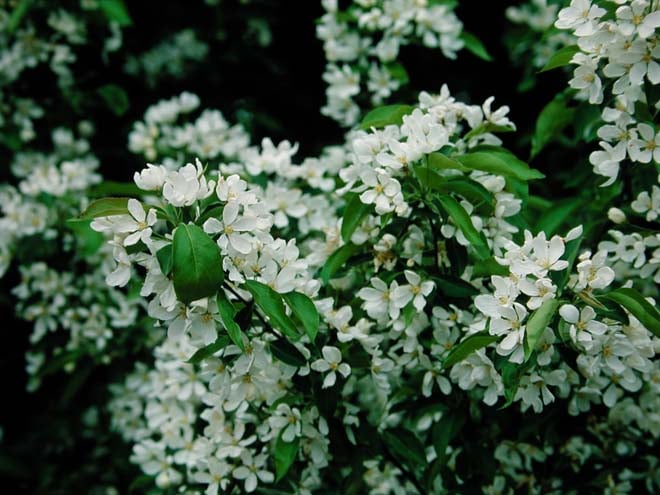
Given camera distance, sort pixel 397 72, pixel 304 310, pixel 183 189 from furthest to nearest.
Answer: pixel 397 72 → pixel 304 310 → pixel 183 189

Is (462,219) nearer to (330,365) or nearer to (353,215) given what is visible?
(353,215)

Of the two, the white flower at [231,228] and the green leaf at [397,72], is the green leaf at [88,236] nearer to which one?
the green leaf at [397,72]

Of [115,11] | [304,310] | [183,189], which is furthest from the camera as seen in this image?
[115,11]

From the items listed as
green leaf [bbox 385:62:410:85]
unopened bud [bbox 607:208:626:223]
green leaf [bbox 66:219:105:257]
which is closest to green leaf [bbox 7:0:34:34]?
green leaf [bbox 66:219:105:257]

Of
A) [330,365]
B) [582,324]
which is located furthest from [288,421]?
[582,324]

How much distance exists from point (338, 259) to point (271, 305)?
18.6 inches

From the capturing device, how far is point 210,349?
6.82 feet

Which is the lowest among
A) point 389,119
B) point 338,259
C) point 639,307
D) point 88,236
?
point 88,236

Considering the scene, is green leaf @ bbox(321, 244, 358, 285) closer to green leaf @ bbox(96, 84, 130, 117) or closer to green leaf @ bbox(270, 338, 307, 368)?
green leaf @ bbox(270, 338, 307, 368)

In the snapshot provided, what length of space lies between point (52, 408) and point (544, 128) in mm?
2659

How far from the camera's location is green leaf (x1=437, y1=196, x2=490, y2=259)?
2107mm

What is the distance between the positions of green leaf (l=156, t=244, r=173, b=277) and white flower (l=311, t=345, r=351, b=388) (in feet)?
1.66

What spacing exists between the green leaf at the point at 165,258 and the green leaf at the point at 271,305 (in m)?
0.20

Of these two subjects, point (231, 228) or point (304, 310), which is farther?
point (304, 310)
